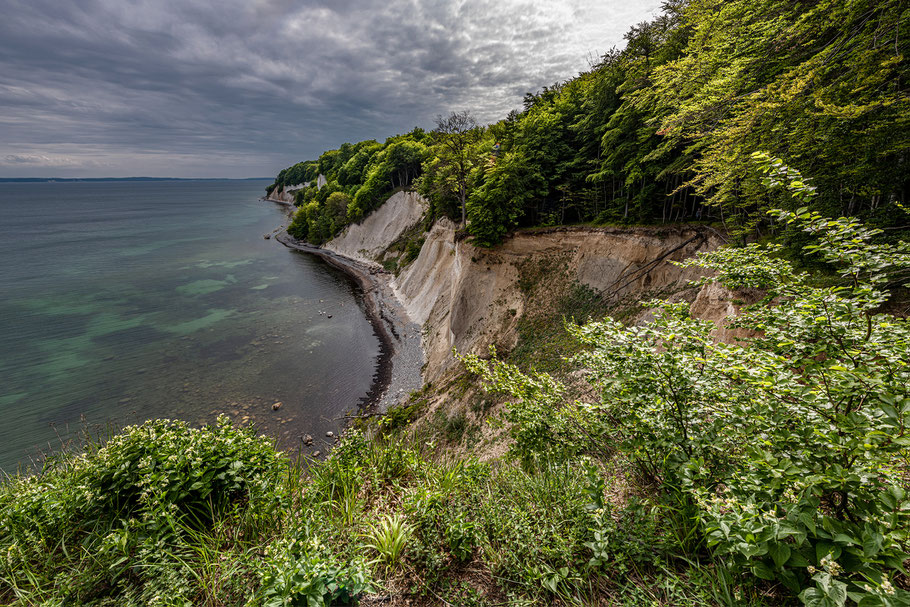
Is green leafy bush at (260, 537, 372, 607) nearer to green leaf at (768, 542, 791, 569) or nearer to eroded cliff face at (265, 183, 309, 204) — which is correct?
green leaf at (768, 542, 791, 569)

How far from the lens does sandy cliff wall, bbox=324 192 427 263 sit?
51625 millimetres

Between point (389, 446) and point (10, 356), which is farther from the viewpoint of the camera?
point (10, 356)

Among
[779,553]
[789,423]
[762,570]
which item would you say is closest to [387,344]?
[789,423]

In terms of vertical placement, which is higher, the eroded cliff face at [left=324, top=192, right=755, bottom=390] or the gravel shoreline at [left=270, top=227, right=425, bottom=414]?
the eroded cliff face at [left=324, top=192, right=755, bottom=390]

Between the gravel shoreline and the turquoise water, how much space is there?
1185mm

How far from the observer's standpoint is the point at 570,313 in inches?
830

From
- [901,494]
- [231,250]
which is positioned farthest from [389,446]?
[231,250]

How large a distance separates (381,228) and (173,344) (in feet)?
111

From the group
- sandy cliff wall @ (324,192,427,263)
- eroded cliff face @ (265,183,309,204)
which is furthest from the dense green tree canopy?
eroded cliff face @ (265,183,309,204)

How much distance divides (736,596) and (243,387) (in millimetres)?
29147

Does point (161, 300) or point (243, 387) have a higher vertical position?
point (161, 300)

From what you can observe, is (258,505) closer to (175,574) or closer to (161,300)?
(175,574)

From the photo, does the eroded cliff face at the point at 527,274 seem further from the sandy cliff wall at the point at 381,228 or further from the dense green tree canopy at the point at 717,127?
the sandy cliff wall at the point at 381,228

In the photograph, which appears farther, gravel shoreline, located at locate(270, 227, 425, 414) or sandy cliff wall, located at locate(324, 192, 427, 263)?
sandy cliff wall, located at locate(324, 192, 427, 263)
